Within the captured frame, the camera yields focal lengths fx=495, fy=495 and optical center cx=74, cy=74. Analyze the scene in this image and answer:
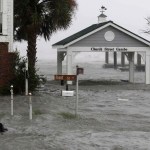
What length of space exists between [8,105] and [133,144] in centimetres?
849

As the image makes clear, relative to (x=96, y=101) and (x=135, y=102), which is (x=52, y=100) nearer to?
(x=96, y=101)

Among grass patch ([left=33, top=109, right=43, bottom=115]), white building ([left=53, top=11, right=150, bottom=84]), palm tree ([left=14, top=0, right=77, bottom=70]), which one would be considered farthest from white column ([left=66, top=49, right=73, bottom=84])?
grass patch ([left=33, top=109, right=43, bottom=115])

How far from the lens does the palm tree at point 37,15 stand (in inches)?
1038

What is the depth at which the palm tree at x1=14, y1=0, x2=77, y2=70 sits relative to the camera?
26.4 meters

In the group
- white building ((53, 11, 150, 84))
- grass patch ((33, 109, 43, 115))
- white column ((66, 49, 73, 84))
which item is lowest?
grass patch ((33, 109, 43, 115))

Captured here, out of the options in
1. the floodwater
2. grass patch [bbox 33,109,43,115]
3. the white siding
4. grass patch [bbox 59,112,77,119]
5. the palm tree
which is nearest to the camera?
the floodwater

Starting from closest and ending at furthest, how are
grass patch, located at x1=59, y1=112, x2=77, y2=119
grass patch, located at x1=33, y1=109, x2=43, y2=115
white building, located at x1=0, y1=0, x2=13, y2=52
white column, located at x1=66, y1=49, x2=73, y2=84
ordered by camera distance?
grass patch, located at x1=59, y1=112, x2=77, y2=119, grass patch, located at x1=33, y1=109, x2=43, y2=115, white building, located at x1=0, y1=0, x2=13, y2=52, white column, located at x1=66, y1=49, x2=73, y2=84

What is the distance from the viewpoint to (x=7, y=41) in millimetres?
21938

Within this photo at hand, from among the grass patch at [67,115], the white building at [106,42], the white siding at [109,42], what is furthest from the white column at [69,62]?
the grass patch at [67,115]

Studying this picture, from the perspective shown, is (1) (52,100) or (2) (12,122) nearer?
(2) (12,122)

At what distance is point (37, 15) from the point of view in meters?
26.3

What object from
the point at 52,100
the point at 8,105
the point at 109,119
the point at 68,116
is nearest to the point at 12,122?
the point at 68,116

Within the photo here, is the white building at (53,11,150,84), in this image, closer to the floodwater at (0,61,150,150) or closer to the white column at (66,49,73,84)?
the white column at (66,49,73,84)

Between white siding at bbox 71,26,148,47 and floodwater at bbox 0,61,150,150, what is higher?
white siding at bbox 71,26,148,47
